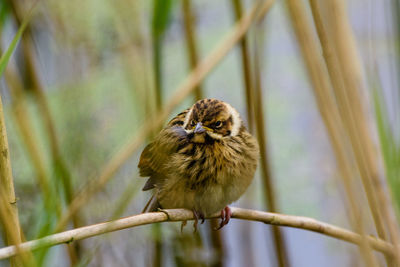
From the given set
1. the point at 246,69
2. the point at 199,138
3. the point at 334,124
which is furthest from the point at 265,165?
the point at 334,124

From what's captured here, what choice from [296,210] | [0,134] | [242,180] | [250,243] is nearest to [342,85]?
[242,180]

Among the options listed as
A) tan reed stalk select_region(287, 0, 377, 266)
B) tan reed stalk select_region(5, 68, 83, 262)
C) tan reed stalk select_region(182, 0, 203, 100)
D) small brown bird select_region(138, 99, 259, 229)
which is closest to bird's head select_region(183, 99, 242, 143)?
small brown bird select_region(138, 99, 259, 229)

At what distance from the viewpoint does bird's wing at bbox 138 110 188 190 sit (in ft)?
7.20

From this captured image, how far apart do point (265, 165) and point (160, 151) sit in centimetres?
68

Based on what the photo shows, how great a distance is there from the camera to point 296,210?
3863 mm

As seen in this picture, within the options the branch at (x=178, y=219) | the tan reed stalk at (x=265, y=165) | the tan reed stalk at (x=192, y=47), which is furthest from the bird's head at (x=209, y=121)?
the tan reed stalk at (x=192, y=47)

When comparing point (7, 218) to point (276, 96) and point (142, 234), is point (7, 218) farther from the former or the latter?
point (276, 96)

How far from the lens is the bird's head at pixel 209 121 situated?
83.0 inches

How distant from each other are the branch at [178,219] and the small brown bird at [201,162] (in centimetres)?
11

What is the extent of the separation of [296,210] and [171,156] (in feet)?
6.32

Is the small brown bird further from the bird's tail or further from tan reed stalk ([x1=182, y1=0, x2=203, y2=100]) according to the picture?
tan reed stalk ([x1=182, y1=0, x2=203, y2=100])

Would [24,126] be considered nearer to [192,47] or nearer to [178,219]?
[192,47]

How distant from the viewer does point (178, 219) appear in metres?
1.94

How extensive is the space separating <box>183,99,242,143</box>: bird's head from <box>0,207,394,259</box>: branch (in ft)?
1.07
